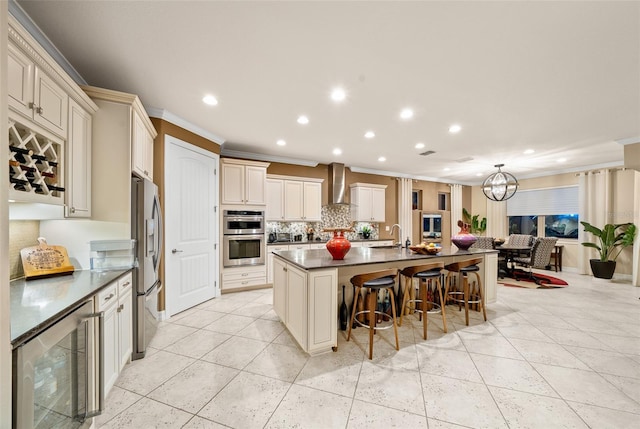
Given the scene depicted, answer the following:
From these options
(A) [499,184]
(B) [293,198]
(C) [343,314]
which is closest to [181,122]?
(B) [293,198]

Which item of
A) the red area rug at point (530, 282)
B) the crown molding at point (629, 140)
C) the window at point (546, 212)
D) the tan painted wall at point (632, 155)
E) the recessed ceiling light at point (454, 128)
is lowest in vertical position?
the red area rug at point (530, 282)

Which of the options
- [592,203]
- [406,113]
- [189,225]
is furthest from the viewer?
[592,203]

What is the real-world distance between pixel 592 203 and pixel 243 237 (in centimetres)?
837

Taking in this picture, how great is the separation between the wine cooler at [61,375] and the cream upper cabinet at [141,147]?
150 centimetres

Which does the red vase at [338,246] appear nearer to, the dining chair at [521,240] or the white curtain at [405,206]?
the white curtain at [405,206]

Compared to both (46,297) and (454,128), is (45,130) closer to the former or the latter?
(46,297)

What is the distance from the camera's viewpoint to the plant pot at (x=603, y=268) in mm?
5629

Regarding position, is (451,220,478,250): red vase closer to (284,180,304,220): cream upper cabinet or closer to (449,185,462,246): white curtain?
(284,180,304,220): cream upper cabinet

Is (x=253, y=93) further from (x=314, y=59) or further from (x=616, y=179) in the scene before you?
(x=616, y=179)

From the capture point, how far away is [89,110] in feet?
7.18

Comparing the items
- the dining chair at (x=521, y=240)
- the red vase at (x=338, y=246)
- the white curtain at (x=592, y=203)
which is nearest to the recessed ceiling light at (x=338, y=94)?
the red vase at (x=338, y=246)

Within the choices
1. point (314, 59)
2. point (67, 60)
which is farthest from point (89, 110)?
point (314, 59)

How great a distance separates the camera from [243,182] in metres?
4.62

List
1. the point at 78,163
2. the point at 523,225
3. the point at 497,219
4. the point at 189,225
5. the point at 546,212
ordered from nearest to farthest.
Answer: the point at 78,163 < the point at 189,225 < the point at 546,212 < the point at 523,225 < the point at 497,219
